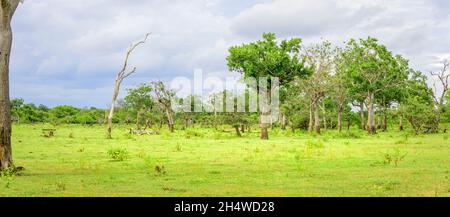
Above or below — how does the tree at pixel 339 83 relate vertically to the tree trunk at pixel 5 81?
above

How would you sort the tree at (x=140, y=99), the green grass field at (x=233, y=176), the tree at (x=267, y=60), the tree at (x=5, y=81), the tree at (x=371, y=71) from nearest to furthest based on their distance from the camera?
the green grass field at (x=233, y=176) → the tree at (x=5, y=81) → the tree at (x=267, y=60) → the tree at (x=371, y=71) → the tree at (x=140, y=99)

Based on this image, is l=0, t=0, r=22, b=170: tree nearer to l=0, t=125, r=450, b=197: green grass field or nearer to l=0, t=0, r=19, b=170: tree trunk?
l=0, t=0, r=19, b=170: tree trunk

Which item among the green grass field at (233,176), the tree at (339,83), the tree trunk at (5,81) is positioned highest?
the tree at (339,83)

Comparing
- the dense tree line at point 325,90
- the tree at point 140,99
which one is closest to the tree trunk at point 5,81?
the dense tree line at point 325,90

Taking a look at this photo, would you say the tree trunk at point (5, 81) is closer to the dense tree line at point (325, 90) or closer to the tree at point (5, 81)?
the tree at point (5, 81)

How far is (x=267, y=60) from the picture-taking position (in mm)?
49219

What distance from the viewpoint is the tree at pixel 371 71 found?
6150 centimetres

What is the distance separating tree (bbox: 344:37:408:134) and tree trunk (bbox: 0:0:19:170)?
48.7m

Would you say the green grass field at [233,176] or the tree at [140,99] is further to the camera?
the tree at [140,99]

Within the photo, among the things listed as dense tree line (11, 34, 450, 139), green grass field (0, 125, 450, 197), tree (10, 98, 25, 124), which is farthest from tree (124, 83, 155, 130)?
green grass field (0, 125, 450, 197)

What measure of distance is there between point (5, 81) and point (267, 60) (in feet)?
110

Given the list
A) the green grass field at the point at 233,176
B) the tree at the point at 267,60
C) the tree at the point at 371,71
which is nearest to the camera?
the green grass field at the point at 233,176
